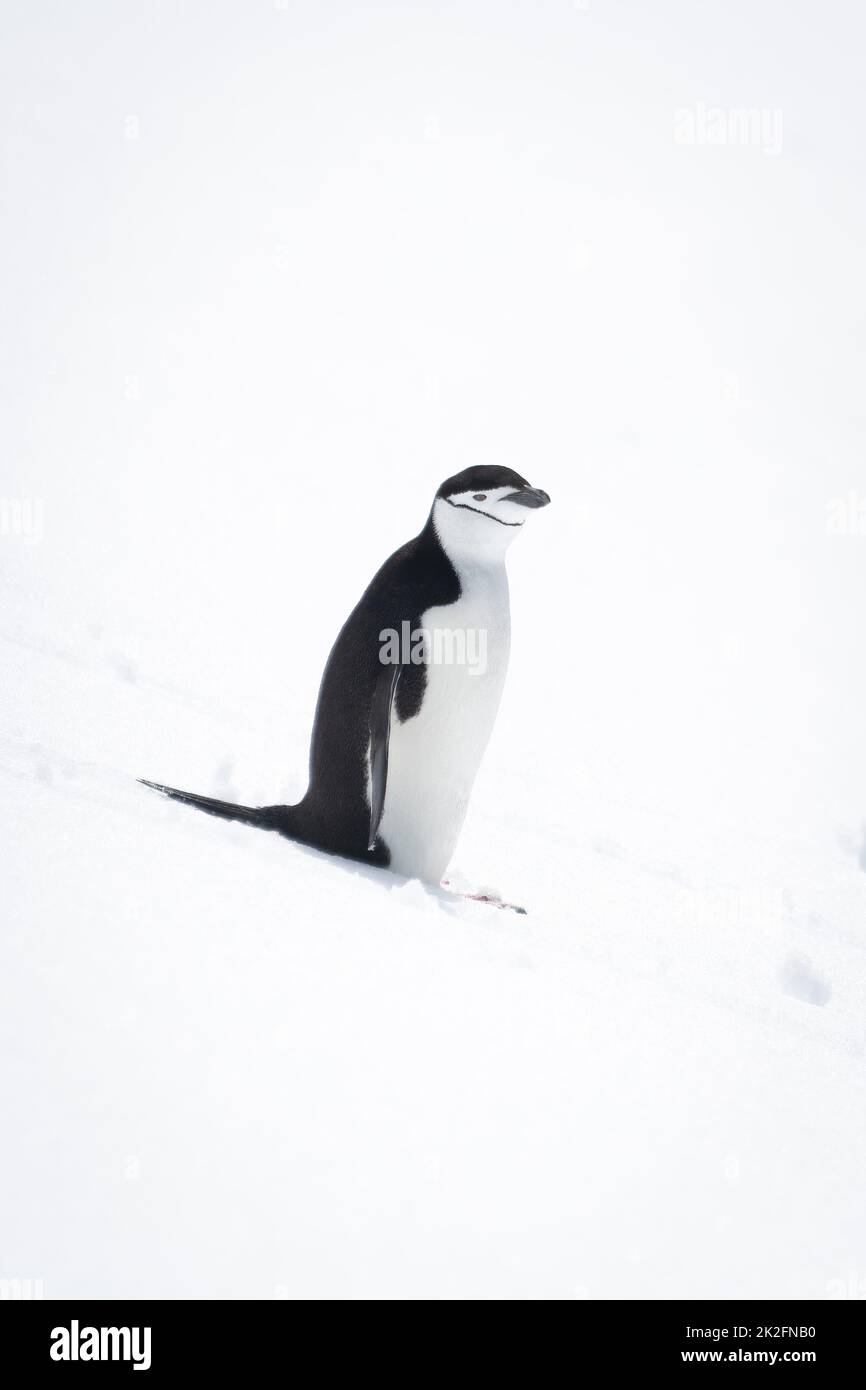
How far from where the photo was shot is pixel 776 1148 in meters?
1.53

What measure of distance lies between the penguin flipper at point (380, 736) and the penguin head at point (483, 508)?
453 millimetres

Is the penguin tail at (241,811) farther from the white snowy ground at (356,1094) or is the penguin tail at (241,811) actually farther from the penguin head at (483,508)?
the penguin head at (483,508)

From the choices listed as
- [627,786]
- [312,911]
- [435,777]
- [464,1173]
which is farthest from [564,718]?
[464,1173]

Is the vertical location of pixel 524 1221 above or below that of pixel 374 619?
below

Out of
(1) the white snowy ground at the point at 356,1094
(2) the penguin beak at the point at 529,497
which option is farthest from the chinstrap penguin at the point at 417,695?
(1) the white snowy ground at the point at 356,1094

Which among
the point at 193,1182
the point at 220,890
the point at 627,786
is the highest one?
the point at 220,890

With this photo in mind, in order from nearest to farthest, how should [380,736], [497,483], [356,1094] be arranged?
[356,1094] → [380,736] → [497,483]

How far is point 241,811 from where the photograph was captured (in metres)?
2.86

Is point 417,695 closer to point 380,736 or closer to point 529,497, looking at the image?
point 380,736

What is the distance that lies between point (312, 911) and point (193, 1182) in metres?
0.69

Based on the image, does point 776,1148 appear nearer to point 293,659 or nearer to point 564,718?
point 293,659

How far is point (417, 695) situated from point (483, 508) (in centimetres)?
56

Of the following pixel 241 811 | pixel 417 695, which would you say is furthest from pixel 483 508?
pixel 241 811

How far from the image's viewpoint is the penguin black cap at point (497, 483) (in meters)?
2.89
